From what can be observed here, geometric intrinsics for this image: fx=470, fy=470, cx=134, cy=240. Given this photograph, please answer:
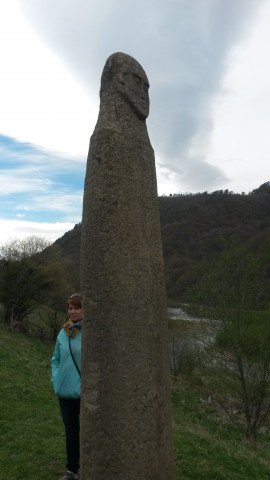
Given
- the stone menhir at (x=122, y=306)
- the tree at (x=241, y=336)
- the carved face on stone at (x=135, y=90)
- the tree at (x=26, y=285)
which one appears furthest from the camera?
the tree at (x=26, y=285)

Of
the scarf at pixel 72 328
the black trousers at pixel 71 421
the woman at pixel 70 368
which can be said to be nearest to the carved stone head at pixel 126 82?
the woman at pixel 70 368

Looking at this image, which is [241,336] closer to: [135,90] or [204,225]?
[135,90]

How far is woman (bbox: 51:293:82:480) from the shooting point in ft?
14.7

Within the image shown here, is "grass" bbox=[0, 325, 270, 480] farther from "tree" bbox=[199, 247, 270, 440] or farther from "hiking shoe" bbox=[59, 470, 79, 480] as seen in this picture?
"tree" bbox=[199, 247, 270, 440]

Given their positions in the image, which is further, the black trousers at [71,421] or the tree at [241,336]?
the tree at [241,336]

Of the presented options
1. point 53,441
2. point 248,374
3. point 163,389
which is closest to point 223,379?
point 248,374

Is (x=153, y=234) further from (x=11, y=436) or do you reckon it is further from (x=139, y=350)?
(x=11, y=436)

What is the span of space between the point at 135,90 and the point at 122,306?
67.0 inches

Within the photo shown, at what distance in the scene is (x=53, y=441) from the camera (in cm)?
637

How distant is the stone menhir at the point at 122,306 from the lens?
10.4 ft

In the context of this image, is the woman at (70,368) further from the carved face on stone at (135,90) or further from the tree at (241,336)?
the tree at (241,336)

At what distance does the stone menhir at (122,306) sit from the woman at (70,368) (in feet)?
3.90

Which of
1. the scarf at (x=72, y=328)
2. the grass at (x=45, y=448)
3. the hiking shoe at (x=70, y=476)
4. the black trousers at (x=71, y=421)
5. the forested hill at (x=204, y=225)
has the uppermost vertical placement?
the forested hill at (x=204, y=225)

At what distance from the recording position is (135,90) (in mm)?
3705
